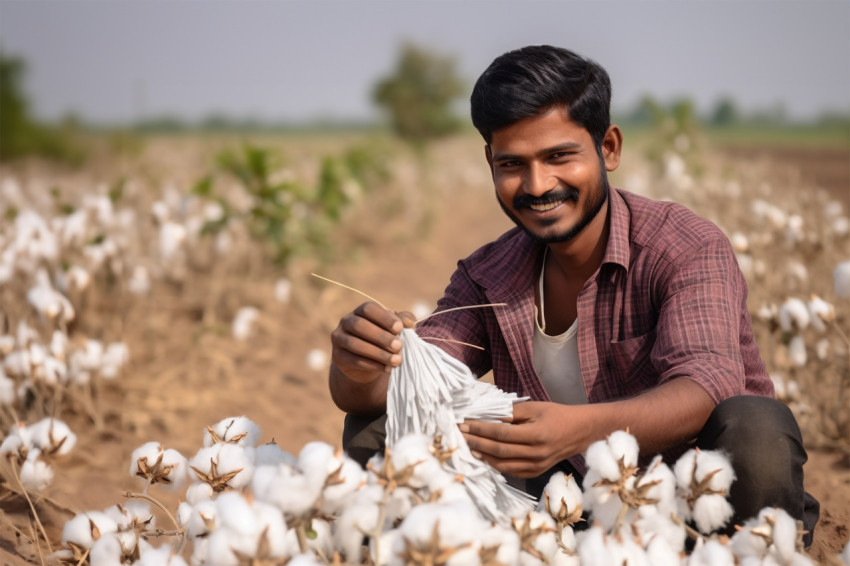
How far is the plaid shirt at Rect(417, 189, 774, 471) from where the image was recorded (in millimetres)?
1753

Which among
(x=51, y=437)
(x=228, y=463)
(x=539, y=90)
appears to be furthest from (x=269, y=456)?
(x=539, y=90)

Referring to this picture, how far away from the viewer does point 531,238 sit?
210cm

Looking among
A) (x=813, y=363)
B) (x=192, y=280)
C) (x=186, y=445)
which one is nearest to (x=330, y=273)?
(x=192, y=280)

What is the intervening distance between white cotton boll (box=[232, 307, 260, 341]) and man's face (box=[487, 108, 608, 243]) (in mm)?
2873

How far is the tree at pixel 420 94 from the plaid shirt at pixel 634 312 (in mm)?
12523

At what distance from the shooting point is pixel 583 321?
1990 millimetres

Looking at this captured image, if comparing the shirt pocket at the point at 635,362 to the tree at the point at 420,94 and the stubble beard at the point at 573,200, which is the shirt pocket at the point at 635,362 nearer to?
the stubble beard at the point at 573,200

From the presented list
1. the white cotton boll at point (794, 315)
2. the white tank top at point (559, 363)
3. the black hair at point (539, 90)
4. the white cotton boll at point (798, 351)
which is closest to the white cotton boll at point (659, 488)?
the white tank top at point (559, 363)

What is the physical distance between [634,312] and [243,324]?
3025 mm

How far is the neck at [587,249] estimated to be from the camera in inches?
80.8

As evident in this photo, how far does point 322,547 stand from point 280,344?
11.4 ft

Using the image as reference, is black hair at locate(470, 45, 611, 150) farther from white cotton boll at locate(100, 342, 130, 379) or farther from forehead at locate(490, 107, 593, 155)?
white cotton boll at locate(100, 342, 130, 379)

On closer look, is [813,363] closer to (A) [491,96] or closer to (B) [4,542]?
(A) [491,96]

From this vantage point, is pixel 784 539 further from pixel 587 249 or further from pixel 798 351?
pixel 798 351
